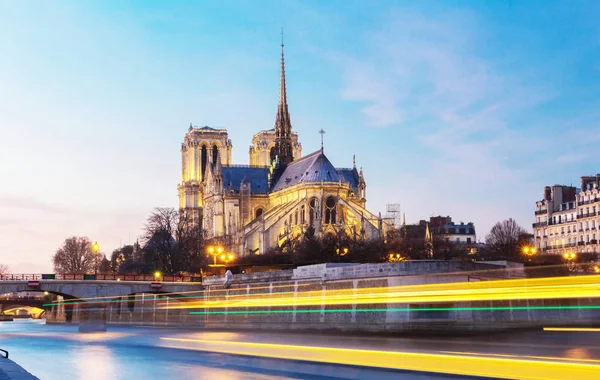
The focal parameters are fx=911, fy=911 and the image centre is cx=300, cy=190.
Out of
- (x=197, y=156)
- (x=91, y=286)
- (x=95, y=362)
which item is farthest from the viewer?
(x=197, y=156)

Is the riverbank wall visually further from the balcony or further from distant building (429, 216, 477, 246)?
distant building (429, 216, 477, 246)

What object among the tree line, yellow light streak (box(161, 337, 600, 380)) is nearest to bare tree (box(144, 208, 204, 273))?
the tree line

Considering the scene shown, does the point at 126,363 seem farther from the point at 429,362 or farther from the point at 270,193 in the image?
the point at 270,193

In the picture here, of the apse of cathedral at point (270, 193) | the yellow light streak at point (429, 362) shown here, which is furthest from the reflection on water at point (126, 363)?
the apse of cathedral at point (270, 193)

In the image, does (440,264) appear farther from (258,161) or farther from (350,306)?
(258,161)

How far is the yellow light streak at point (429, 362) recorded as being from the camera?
60.8 feet

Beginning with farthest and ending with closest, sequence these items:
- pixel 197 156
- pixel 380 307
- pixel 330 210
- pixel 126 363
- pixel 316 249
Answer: pixel 197 156 < pixel 330 210 < pixel 316 249 < pixel 380 307 < pixel 126 363

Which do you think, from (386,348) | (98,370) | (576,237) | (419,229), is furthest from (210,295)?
(419,229)

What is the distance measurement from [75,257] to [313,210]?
53817mm

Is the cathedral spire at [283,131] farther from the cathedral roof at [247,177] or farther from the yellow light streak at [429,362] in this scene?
the yellow light streak at [429,362]

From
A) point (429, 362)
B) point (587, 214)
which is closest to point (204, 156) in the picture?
point (587, 214)

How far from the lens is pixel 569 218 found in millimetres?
88125

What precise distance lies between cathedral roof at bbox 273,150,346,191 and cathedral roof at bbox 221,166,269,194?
432 cm

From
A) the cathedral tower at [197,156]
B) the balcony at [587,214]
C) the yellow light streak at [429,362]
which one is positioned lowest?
the yellow light streak at [429,362]
